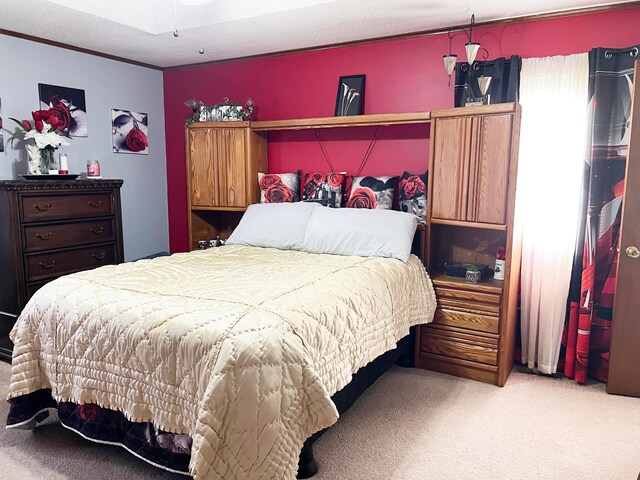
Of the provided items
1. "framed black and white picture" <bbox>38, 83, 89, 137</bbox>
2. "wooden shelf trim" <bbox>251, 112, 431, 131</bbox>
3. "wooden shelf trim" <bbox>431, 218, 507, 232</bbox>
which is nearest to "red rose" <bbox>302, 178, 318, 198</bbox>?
"wooden shelf trim" <bbox>251, 112, 431, 131</bbox>

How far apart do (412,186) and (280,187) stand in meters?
1.09

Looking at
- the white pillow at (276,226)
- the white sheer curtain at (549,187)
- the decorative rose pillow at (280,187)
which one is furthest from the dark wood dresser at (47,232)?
the white sheer curtain at (549,187)

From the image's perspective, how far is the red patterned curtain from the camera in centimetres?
292

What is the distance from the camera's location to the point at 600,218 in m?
3.03

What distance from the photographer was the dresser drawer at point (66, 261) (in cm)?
340

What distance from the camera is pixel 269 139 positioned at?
169 inches

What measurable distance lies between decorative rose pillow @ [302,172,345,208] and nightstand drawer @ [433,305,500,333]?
1.13 meters

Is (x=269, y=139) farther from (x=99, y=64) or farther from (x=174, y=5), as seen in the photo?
(x=99, y=64)

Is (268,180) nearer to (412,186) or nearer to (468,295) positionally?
(412,186)

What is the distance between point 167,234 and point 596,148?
3.79 meters

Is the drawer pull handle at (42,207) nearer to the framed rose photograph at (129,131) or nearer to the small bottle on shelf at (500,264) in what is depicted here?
the framed rose photograph at (129,131)

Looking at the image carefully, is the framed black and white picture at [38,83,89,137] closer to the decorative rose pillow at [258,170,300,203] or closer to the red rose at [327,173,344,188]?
the decorative rose pillow at [258,170,300,203]

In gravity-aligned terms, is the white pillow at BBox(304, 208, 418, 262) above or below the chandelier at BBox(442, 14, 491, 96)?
below

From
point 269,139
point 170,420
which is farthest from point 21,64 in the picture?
point 170,420
